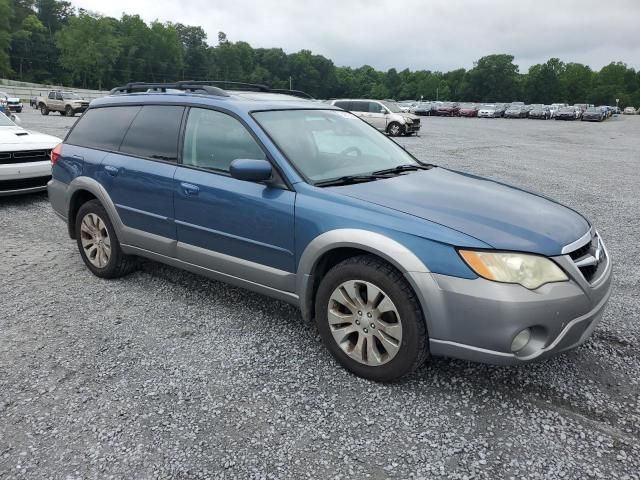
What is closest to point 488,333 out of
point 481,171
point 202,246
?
point 202,246

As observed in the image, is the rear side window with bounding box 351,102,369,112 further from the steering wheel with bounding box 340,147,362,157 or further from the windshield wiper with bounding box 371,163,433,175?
the steering wheel with bounding box 340,147,362,157

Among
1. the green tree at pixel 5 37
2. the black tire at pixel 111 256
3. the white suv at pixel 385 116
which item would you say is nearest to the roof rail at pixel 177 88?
the black tire at pixel 111 256

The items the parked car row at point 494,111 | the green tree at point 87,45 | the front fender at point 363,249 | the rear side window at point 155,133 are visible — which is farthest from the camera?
the green tree at point 87,45

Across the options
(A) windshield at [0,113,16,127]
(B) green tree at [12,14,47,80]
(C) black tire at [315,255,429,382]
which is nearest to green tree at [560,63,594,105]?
(B) green tree at [12,14,47,80]

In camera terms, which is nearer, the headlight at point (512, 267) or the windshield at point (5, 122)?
the headlight at point (512, 267)

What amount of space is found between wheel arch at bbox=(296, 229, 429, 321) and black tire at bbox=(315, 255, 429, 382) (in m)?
0.06

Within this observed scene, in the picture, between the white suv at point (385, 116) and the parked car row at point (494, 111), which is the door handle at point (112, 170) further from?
the parked car row at point (494, 111)

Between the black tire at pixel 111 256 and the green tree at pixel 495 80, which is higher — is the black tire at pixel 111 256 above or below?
below

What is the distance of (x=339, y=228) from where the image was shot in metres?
3.00

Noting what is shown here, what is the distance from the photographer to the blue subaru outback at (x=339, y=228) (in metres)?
2.64

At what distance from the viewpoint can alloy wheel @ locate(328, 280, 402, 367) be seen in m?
2.87

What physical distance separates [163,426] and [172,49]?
12013 centimetres

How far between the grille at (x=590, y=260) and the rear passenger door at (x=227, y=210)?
65.9 inches

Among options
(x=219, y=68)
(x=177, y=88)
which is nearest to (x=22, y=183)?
(x=177, y=88)
